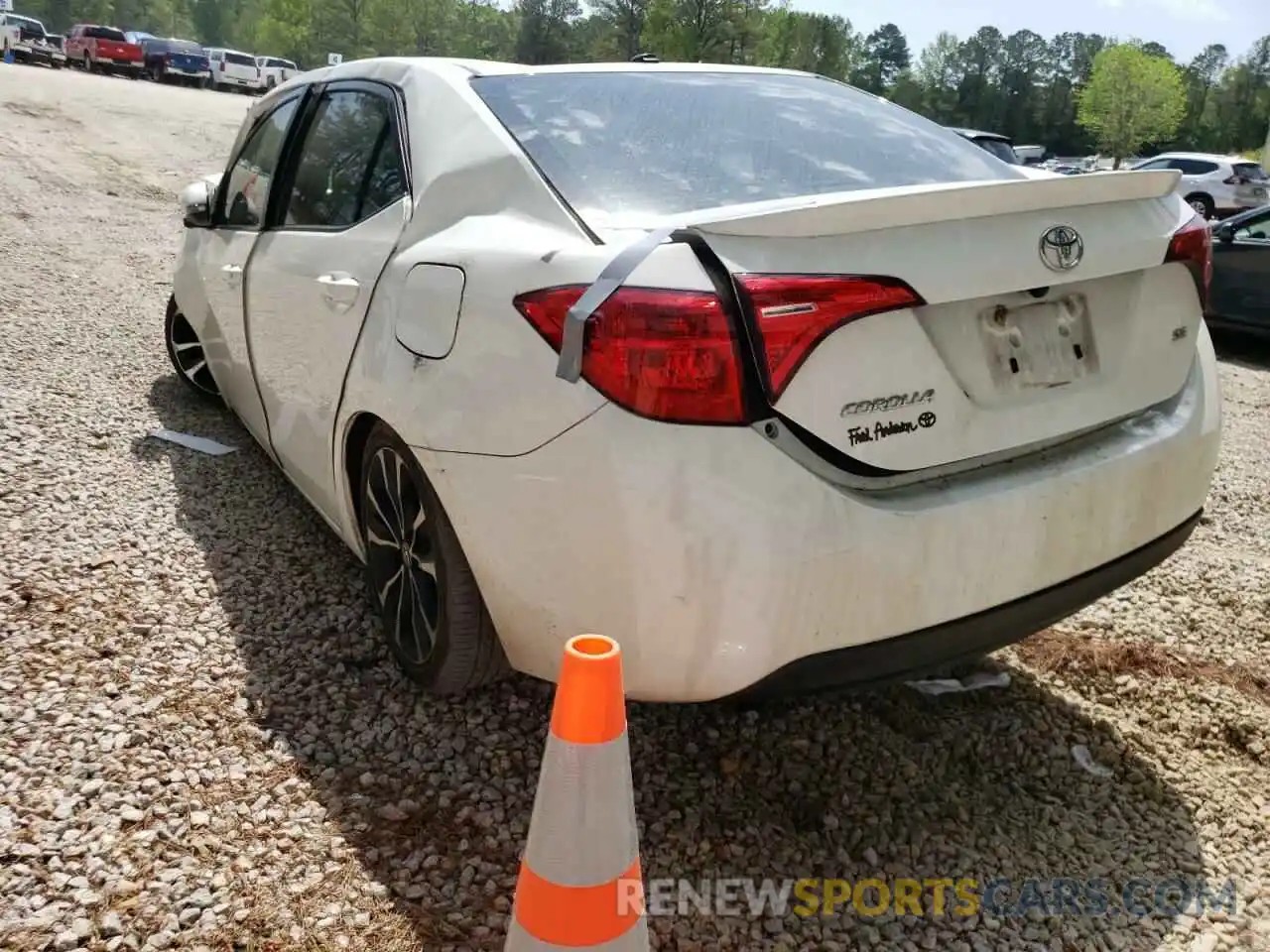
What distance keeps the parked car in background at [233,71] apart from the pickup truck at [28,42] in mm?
5766

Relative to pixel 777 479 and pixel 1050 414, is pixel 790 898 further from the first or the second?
pixel 1050 414

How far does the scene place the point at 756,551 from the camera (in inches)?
73.3

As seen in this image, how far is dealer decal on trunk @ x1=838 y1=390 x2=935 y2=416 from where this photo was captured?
1.93 meters

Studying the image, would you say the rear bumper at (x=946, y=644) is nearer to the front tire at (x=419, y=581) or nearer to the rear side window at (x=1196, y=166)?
the front tire at (x=419, y=581)

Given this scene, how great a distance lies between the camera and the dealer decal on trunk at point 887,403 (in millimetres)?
1932

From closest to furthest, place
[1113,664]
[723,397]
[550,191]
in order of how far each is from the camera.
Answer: [723,397], [550,191], [1113,664]

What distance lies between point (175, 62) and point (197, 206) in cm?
4628

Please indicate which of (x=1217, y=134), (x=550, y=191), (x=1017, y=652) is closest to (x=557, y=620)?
(x=550, y=191)

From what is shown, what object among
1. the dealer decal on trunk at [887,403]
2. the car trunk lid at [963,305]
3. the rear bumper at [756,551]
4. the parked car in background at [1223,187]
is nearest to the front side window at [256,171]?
the rear bumper at [756,551]

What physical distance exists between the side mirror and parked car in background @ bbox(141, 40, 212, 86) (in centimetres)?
4597

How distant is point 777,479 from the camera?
1868 mm

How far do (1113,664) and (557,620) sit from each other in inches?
75.0

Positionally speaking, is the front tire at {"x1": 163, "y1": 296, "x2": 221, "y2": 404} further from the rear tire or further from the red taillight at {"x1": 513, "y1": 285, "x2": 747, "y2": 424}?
the rear tire

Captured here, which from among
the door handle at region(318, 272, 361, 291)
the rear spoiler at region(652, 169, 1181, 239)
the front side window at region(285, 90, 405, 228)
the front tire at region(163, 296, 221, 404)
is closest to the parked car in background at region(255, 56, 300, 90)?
the front tire at region(163, 296, 221, 404)
